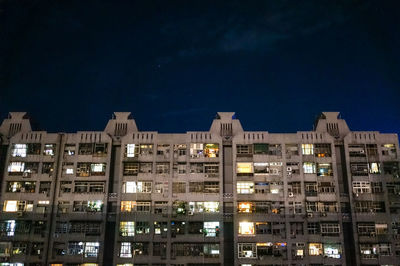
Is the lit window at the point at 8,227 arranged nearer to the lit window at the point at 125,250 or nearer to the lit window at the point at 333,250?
the lit window at the point at 125,250

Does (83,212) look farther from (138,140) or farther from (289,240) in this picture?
(289,240)

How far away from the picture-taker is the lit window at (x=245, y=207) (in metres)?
63.1

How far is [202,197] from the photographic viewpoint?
209ft

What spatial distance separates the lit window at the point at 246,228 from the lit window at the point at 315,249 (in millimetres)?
8976

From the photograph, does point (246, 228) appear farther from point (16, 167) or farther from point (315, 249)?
point (16, 167)

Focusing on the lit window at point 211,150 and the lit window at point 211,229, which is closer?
the lit window at point 211,229

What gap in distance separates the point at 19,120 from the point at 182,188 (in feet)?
101

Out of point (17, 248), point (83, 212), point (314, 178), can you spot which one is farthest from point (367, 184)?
point (17, 248)

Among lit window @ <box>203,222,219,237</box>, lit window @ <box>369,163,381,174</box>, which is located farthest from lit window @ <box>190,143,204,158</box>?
lit window @ <box>369,163,381,174</box>

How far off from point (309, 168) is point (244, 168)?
10.4m

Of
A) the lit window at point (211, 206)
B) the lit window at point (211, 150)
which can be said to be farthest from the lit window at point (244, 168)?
the lit window at point (211, 206)

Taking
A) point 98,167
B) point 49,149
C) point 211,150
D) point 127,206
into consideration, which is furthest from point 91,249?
point 211,150

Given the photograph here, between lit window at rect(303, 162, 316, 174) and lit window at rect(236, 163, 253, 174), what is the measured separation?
868 centimetres

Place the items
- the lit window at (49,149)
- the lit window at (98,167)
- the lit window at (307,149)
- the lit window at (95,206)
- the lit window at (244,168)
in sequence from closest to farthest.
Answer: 1. the lit window at (95,206)
2. the lit window at (244,168)
3. the lit window at (307,149)
4. the lit window at (98,167)
5. the lit window at (49,149)
